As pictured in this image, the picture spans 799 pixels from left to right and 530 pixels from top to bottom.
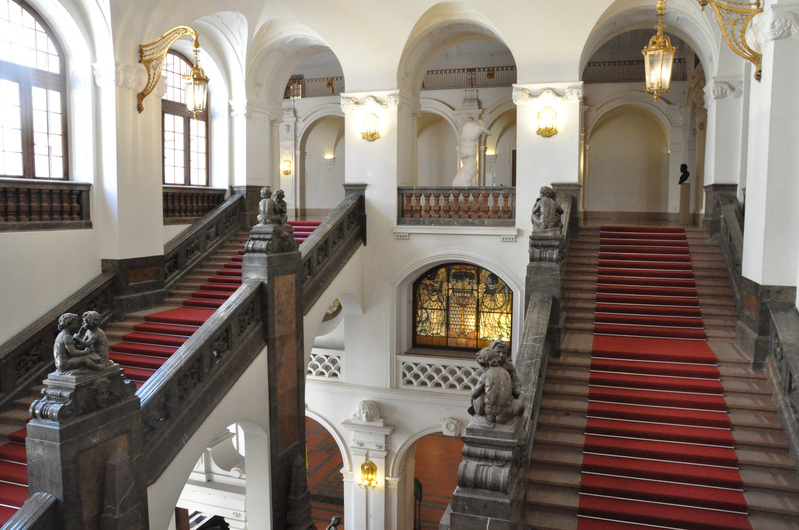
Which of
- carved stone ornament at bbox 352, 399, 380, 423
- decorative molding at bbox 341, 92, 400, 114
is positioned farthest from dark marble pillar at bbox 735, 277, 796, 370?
decorative molding at bbox 341, 92, 400, 114

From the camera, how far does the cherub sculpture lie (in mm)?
5773

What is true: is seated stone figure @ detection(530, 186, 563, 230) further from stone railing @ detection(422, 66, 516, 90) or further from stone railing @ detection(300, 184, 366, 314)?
stone railing @ detection(422, 66, 516, 90)

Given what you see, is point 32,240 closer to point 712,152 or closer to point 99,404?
point 99,404

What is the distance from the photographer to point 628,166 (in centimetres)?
1989

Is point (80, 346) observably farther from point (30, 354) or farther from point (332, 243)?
point (332, 243)

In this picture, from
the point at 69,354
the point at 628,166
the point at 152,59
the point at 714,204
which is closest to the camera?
the point at 69,354

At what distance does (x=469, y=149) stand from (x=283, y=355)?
6.03 metres

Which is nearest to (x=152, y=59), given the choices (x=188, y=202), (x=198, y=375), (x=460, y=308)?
(x=188, y=202)

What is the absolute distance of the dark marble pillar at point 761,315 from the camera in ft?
24.7

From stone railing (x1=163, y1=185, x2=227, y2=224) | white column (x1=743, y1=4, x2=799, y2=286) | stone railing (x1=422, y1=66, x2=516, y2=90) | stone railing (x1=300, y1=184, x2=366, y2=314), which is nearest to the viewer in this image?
white column (x1=743, y1=4, x2=799, y2=286)

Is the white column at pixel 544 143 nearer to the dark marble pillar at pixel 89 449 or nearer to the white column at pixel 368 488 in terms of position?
the white column at pixel 368 488

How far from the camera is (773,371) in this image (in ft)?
24.2

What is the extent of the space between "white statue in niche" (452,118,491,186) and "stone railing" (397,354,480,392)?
3555 mm

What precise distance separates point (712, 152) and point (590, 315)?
501cm
